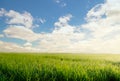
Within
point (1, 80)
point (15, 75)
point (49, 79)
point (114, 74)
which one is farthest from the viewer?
point (114, 74)

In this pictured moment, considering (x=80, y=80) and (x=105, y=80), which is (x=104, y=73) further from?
(x=80, y=80)

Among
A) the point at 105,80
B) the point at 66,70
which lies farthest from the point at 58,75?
the point at 105,80

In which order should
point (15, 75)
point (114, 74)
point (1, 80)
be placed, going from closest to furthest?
point (1, 80) → point (15, 75) → point (114, 74)

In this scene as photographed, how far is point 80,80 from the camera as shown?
6.16m

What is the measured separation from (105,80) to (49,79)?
205 cm

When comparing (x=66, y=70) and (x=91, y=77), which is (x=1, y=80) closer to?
(x=66, y=70)

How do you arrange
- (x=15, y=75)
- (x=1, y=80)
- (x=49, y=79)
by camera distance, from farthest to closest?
(x=15, y=75) → (x=49, y=79) → (x=1, y=80)

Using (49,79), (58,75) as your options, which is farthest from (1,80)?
(58,75)

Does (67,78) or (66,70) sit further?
(66,70)

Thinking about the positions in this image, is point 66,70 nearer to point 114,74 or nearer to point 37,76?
point 37,76

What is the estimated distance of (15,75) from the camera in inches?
261

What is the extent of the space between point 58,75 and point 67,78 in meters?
0.47

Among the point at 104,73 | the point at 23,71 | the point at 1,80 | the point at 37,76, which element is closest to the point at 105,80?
the point at 104,73

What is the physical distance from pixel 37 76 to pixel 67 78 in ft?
3.27
